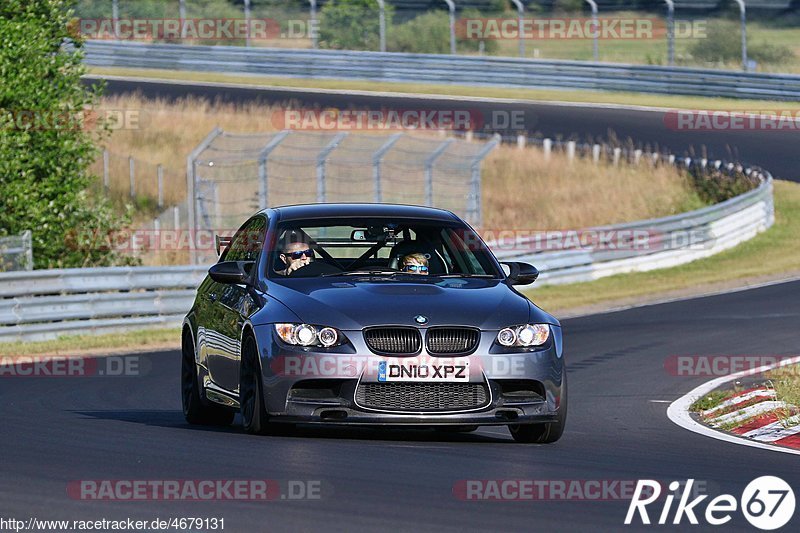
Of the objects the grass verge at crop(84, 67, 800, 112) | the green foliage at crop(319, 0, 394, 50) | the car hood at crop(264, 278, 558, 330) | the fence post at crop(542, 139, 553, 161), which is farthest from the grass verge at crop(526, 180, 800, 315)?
the green foliage at crop(319, 0, 394, 50)

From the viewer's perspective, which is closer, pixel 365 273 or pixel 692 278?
pixel 365 273

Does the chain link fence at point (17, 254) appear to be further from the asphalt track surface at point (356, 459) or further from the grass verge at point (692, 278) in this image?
the grass verge at point (692, 278)

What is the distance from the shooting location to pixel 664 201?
111 ft

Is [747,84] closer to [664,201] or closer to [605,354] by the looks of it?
[664,201]

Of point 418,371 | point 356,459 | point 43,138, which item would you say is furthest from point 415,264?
point 43,138

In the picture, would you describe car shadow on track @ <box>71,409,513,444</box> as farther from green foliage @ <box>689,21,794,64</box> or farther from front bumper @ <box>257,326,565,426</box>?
green foliage @ <box>689,21,794,64</box>

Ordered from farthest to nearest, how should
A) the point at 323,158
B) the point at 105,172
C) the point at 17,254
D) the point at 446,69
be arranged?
the point at 446,69, the point at 105,172, the point at 323,158, the point at 17,254

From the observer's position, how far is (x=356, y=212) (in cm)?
1074

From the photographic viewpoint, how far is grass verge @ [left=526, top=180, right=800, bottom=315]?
2466cm

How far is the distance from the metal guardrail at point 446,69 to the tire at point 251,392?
33.0m

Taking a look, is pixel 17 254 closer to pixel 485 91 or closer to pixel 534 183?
pixel 534 183

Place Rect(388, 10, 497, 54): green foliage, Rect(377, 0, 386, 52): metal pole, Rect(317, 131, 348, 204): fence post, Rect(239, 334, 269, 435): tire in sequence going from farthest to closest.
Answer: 1. Rect(388, 10, 497, 54): green foliage
2. Rect(377, 0, 386, 52): metal pole
3. Rect(317, 131, 348, 204): fence post
4. Rect(239, 334, 269, 435): tire

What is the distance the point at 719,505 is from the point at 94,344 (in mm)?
13739

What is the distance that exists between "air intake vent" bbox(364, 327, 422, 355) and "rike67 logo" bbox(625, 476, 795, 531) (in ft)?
6.08
